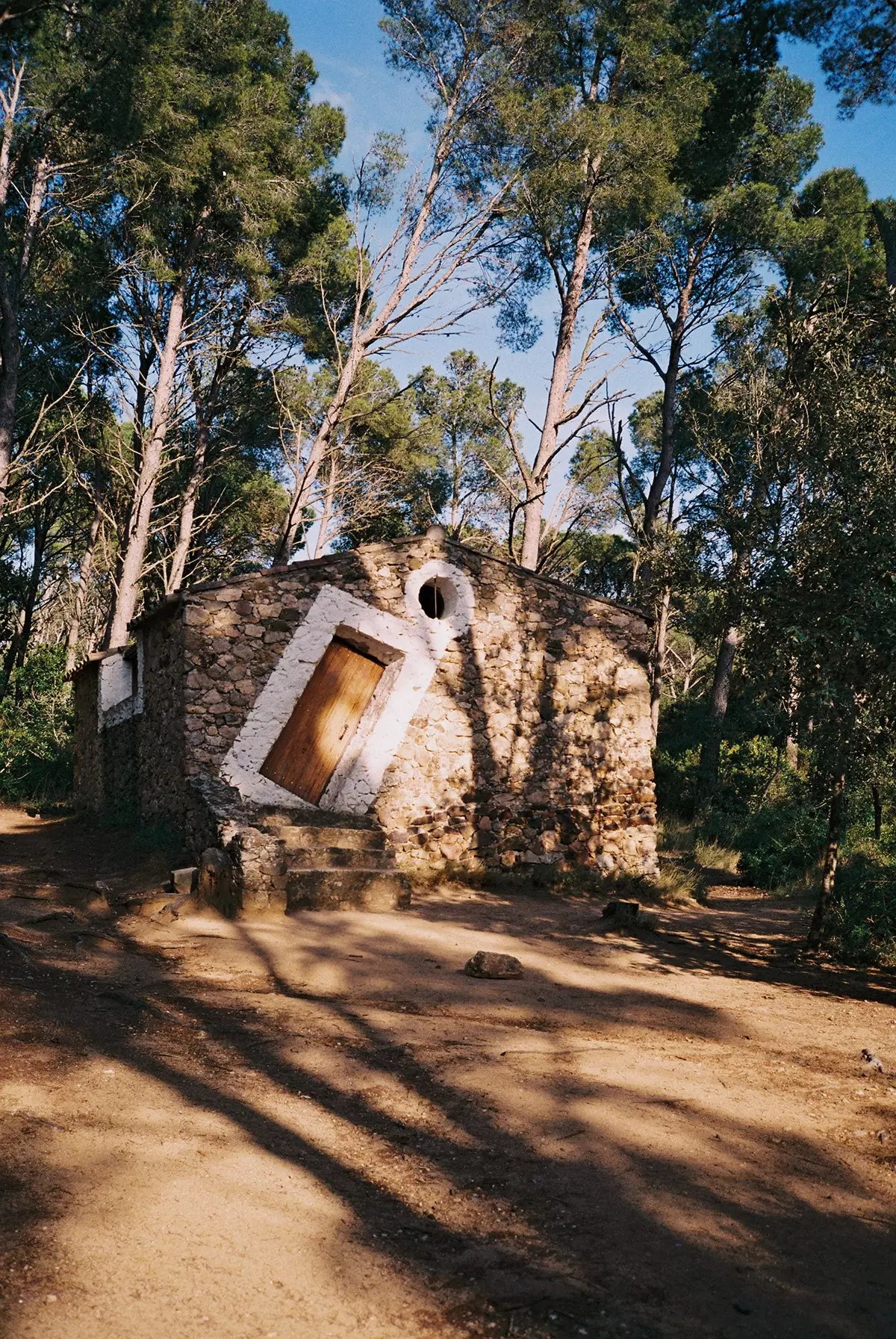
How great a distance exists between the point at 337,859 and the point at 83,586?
59.0ft

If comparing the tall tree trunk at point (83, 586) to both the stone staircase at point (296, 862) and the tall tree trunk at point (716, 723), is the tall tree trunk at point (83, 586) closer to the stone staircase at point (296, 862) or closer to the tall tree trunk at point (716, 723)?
the stone staircase at point (296, 862)

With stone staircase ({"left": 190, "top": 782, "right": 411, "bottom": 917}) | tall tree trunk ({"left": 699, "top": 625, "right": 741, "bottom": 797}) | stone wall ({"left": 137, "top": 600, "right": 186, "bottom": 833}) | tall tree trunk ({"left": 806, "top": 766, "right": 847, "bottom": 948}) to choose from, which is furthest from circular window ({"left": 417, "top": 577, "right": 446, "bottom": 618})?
tall tree trunk ({"left": 699, "top": 625, "right": 741, "bottom": 797})

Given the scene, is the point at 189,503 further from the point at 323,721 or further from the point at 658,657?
the point at 658,657

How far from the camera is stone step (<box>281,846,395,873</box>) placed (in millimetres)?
8852

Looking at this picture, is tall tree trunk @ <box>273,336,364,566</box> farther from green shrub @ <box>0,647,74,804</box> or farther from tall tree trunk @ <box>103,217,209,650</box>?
green shrub @ <box>0,647,74,804</box>

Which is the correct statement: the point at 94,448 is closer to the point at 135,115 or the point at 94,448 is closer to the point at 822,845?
the point at 135,115

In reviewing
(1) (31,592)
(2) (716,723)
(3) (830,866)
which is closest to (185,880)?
(3) (830,866)

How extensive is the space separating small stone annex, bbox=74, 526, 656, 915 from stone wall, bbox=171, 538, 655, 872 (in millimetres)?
23

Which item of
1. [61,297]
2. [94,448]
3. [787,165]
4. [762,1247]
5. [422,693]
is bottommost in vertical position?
[762,1247]

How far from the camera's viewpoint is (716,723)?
18875mm

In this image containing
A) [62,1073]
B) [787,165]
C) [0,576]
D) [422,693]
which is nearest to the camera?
[62,1073]

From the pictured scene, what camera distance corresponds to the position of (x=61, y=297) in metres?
17.7

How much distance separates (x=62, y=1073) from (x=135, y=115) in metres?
14.2

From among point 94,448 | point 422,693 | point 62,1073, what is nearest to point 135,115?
point 94,448
